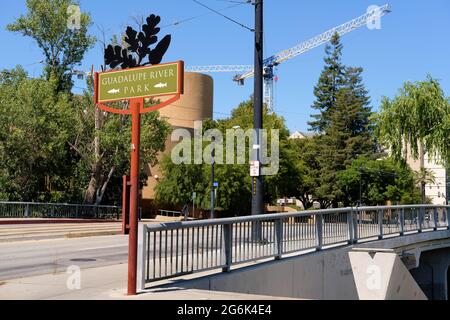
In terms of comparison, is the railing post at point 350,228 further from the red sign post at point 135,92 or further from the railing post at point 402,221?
the red sign post at point 135,92

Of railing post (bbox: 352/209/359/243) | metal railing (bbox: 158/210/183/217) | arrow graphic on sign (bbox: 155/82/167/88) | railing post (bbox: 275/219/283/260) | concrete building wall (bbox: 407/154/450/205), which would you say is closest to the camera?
arrow graphic on sign (bbox: 155/82/167/88)

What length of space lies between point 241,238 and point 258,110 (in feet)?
21.3

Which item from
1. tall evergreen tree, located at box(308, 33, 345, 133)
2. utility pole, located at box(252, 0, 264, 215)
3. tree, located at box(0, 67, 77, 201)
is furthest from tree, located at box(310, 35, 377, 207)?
utility pole, located at box(252, 0, 264, 215)

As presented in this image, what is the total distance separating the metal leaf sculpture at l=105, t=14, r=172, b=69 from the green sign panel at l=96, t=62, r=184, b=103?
322 mm

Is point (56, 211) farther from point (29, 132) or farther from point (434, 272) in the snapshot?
point (434, 272)

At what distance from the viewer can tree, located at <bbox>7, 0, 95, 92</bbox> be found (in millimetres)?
39062

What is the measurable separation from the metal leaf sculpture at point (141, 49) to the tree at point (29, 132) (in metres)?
26.0

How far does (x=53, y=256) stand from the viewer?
45.0ft

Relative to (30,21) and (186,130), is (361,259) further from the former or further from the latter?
(186,130)

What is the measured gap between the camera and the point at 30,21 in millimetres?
39000

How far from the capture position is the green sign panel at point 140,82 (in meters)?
7.96

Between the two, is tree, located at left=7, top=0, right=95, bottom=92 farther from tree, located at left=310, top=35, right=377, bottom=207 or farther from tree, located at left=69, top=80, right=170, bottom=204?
tree, located at left=310, top=35, right=377, bottom=207

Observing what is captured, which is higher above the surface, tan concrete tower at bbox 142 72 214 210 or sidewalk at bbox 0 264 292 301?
tan concrete tower at bbox 142 72 214 210

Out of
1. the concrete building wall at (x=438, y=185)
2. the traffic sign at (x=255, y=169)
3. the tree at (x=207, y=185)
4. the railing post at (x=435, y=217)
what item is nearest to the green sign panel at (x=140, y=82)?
the traffic sign at (x=255, y=169)
